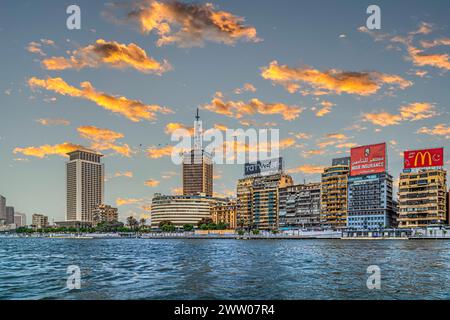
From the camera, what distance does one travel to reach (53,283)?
4534 cm

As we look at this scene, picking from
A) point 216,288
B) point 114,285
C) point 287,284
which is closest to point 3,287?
point 114,285

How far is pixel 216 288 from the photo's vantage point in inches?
1601

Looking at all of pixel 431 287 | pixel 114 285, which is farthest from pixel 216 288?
pixel 431 287

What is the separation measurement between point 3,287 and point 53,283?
4.48 m
